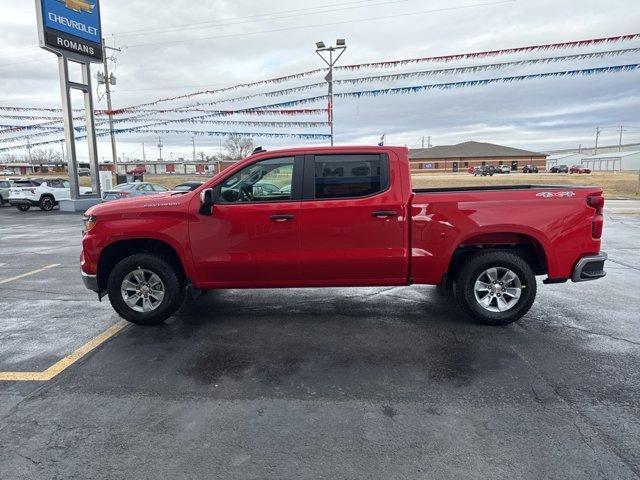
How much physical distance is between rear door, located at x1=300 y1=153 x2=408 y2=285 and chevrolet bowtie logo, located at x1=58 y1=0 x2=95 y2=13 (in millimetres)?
18786

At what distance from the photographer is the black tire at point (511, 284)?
4824 mm

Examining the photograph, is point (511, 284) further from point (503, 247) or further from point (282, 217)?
point (282, 217)

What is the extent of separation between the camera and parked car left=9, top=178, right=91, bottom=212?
2206 centimetres

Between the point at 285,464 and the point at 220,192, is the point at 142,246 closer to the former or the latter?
the point at 220,192

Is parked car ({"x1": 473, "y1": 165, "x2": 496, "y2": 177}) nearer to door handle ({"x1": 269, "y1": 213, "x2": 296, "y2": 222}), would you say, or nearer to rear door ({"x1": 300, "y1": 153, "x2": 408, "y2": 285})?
rear door ({"x1": 300, "y1": 153, "x2": 408, "y2": 285})

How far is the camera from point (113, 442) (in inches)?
114

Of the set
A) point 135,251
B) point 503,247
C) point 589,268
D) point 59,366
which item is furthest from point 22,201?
point 589,268

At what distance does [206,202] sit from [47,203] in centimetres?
2236

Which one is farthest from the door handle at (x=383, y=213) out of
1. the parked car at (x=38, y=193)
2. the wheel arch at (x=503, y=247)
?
the parked car at (x=38, y=193)

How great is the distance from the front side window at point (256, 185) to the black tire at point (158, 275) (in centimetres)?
101

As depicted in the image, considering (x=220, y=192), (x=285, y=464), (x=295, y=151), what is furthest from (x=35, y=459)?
(x=295, y=151)

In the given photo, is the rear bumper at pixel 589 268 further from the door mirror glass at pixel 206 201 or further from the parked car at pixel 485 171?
the parked car at pixel 485 171

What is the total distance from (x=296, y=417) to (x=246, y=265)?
2.09 m

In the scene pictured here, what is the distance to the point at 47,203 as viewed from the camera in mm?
22891
